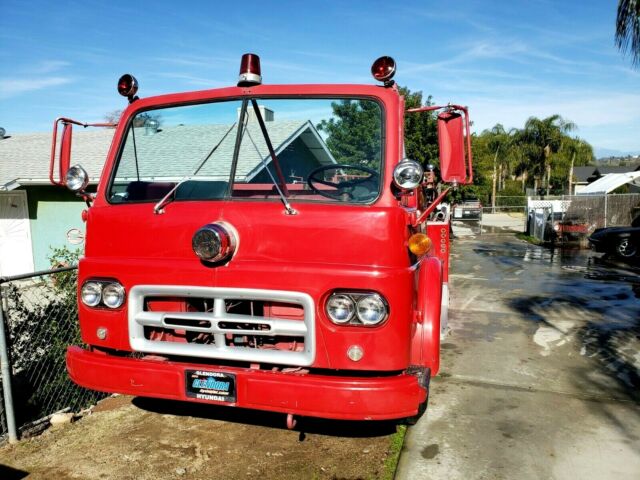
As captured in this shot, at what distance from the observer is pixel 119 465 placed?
145 inches

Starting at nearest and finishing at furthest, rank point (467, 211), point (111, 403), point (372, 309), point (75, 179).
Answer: point (372, 309) < point (75, 179) < point (111, 403) < point (467, 211)

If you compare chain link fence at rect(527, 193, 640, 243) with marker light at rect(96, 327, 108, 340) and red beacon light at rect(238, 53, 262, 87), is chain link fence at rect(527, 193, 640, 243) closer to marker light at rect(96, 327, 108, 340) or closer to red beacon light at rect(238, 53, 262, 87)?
red beacon light at rect(238, 53, 262, 87)

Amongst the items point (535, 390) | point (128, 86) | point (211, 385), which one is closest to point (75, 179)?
point (128, 86)

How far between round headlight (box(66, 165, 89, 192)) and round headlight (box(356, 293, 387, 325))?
7.52 feet

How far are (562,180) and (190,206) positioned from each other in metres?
53.7

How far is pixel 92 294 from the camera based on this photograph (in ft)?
11.3

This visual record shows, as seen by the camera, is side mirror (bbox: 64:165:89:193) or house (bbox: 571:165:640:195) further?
house (bbox: 571:165:640:195)

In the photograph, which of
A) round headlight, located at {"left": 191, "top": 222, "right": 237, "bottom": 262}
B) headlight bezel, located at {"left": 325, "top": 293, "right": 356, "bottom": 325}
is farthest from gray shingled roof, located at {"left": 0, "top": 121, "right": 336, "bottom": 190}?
headlight bezel, located at {"left": 325, "top": 293, "right": 356, "bottom": 325}

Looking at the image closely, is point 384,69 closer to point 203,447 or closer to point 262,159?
point 262,159

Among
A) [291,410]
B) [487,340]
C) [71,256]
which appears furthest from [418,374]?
[71,256]

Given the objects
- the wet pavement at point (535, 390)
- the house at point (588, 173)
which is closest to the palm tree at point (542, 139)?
the house at point (588, 173)

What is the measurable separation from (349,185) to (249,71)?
3.56ft

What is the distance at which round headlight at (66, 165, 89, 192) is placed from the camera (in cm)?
383

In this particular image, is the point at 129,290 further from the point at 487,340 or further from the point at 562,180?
the point at 562,180
